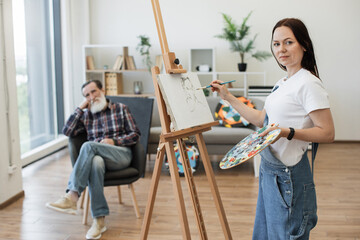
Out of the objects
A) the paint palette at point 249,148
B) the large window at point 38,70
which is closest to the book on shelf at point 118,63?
the large window at point 38,70

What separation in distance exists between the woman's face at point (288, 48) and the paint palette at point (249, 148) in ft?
0.96

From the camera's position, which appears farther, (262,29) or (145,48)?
(145,48)

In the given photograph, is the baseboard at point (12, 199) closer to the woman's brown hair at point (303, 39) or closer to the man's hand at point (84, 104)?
the man's hand at point (84, 104)

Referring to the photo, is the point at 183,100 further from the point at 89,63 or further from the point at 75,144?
the point at 89,63

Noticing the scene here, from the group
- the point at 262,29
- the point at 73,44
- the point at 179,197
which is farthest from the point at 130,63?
the point at 179,197

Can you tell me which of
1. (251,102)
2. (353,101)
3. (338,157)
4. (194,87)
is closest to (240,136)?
(251,102)

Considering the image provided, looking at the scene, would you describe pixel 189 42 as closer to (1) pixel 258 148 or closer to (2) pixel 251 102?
(2) pixel 251 102

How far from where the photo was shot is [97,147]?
10.1ft

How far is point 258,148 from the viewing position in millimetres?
1655

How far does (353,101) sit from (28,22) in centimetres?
474

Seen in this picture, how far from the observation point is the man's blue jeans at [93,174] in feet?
9.64

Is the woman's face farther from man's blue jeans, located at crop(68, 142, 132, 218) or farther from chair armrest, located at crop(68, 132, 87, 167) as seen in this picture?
chair armrest, located at crop(68, 132, 87, 167)

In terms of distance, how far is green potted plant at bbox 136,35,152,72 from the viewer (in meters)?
6.05

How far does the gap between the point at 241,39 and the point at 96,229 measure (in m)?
3.94
